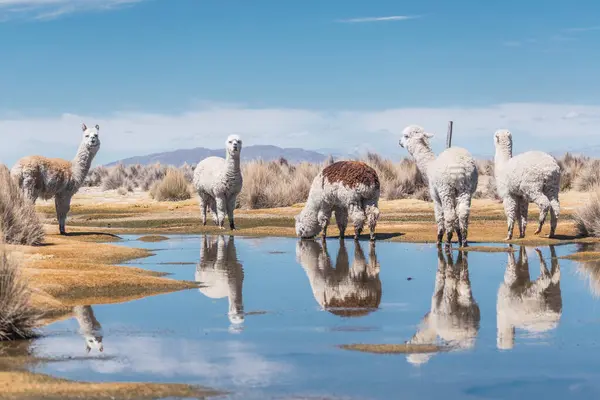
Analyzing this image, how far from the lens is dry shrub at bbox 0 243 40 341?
924cm

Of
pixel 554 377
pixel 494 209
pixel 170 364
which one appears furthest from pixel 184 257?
pixel 494 209

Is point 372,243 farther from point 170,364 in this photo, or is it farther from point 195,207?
point 195,207

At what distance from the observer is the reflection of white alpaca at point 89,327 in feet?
29.9

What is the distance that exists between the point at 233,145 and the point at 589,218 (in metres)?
8.09

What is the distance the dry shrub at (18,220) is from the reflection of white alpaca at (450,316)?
7734 millimetres

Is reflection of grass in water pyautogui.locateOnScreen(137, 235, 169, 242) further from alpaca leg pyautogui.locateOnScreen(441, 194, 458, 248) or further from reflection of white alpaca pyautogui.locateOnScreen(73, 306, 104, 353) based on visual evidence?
reflection of white alpaca pyautogui.locateOnScreen(73, 306, 104, 353)

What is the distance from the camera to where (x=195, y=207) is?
3334 cm

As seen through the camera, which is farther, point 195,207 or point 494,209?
point 195,207

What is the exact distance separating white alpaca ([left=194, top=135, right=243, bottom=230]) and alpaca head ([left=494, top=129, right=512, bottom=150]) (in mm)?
6114

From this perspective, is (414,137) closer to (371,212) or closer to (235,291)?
(371,212)

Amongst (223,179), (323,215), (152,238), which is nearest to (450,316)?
(323,215)

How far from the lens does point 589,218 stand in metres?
20.5

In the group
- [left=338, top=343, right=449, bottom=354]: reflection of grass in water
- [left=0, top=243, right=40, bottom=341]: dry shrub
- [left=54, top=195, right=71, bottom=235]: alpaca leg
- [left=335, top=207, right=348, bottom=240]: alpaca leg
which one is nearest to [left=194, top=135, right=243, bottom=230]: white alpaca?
[left=335, top=207, right=348, bottom=240]: alpaca leg

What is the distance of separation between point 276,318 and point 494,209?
20.3m
